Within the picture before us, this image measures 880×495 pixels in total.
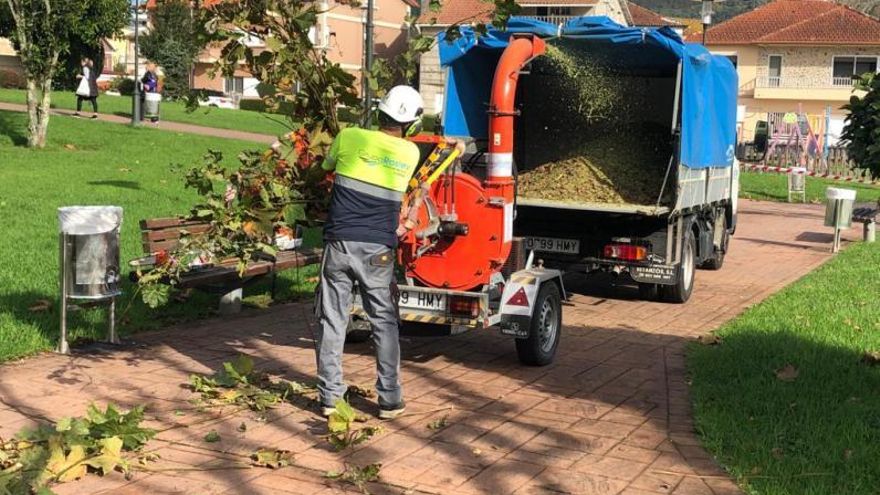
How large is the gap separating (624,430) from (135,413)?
9.21 feet

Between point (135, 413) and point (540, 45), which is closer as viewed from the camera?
point (135, 413)

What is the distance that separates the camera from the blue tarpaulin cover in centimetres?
1033

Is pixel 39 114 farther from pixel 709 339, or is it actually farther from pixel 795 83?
pixel 795 83

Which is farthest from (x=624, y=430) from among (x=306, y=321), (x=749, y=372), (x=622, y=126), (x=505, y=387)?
(x=622, y=126)

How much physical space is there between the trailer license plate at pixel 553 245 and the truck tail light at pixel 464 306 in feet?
11.6

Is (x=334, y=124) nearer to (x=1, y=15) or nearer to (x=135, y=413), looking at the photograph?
(x=135, y=413)

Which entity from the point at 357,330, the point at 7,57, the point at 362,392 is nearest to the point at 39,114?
the point at 357,330

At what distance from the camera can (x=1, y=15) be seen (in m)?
36.4

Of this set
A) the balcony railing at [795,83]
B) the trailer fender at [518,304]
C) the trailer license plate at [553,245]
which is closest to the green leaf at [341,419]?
the trailer fender at [518,304]

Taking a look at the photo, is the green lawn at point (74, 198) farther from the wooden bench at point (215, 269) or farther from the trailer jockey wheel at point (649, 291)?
the trailer jockey wheel at point (649, 291)

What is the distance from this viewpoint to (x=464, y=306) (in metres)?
7.64

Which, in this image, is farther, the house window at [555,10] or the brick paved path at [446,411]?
→ the house window at [555,10]

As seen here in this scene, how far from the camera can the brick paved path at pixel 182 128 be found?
2973 centimetres

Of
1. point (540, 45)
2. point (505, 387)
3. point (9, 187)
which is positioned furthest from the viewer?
point (9, 187)
